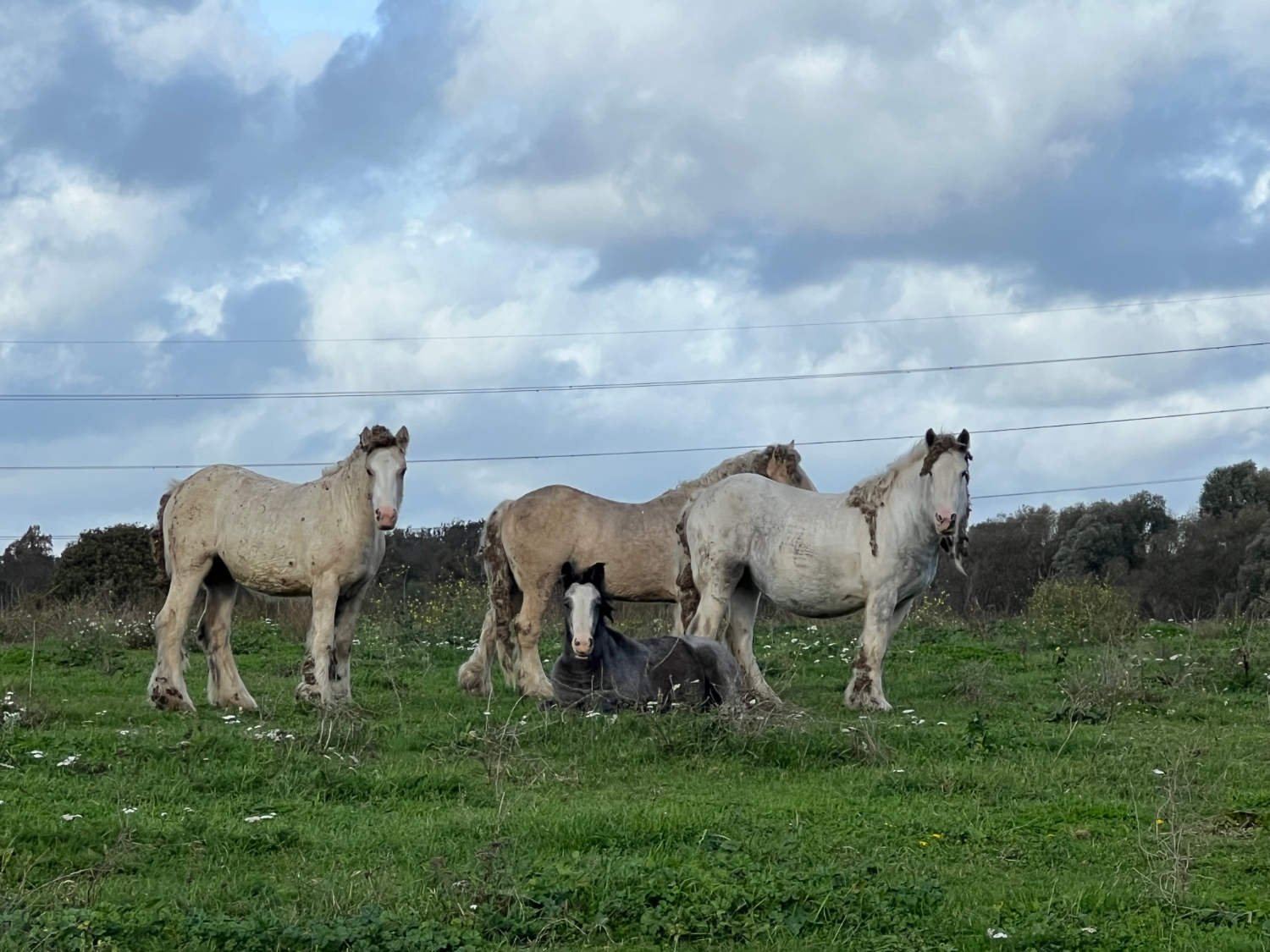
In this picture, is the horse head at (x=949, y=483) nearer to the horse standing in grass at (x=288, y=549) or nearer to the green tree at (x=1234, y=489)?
the horse standing in grass at (x=288, y=549)

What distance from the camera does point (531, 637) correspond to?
1370 centimetres

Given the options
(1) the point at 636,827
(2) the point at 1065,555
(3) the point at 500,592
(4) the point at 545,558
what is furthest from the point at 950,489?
(2) the point at 1065,555

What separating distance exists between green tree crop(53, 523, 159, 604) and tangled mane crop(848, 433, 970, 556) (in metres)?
19.7

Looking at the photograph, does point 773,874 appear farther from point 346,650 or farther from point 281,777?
point 346,650

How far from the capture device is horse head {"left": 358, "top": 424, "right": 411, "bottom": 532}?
39.0 ft

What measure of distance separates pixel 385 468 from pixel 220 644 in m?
2.25

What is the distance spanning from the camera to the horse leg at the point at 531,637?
13555 mm

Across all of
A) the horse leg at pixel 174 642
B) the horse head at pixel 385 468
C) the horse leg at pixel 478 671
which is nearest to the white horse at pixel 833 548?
the horse leg at pixel 478 671

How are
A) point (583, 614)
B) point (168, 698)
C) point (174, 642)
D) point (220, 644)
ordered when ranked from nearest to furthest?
point (583, 614)
point (168, 698)
point (174, 642)
point (220, 644)

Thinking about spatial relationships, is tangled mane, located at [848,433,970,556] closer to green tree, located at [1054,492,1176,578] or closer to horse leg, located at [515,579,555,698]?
horse leg, located at [515,579,555,698]

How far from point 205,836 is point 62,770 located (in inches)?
75.6

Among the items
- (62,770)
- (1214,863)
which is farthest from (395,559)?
(1214,863)

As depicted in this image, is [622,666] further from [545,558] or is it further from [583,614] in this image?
[545,558]

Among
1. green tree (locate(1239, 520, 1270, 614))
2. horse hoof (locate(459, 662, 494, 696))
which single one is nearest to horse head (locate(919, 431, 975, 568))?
horse hoof (locate(459, 662, 494, 696))
